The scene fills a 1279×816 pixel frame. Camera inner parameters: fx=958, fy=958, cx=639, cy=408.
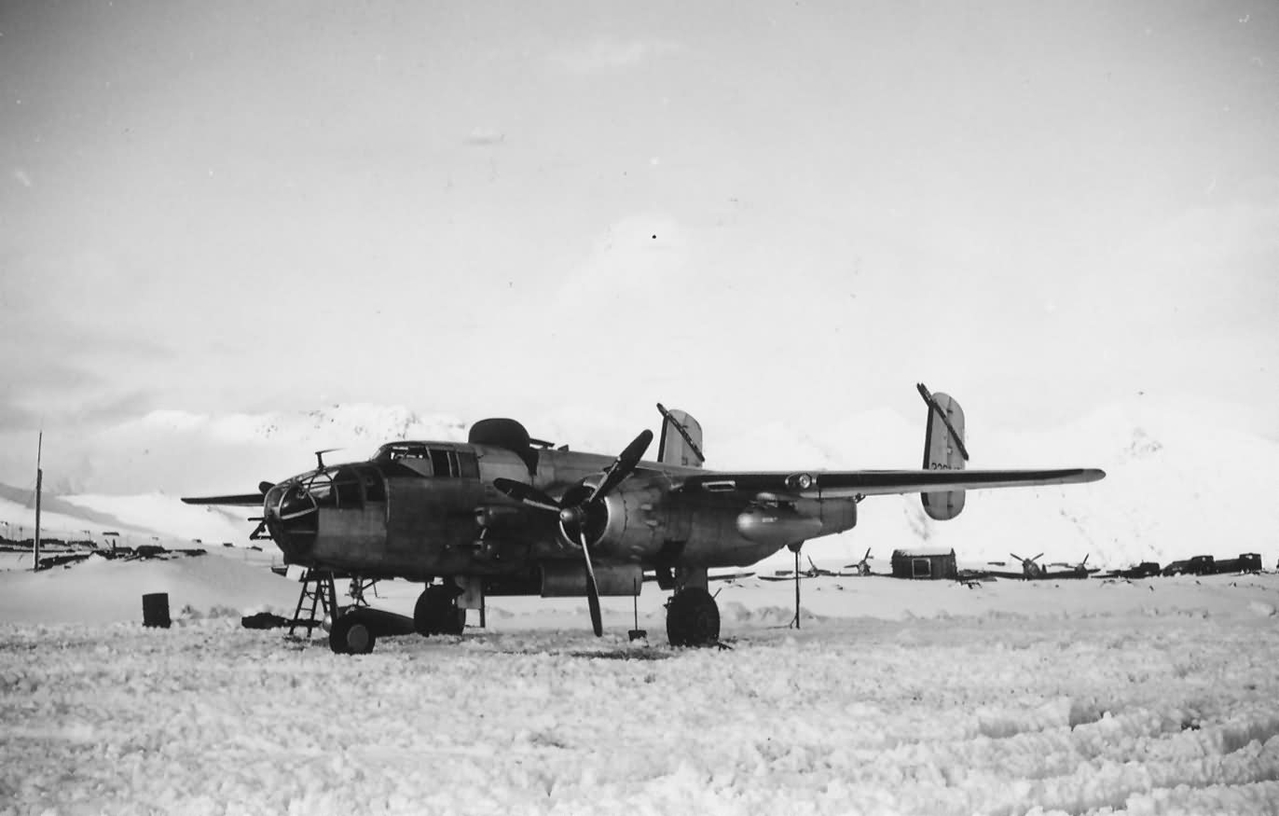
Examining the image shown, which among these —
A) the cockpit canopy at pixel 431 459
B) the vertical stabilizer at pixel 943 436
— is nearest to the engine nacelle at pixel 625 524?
the cockpit canopy at pixel 431 459

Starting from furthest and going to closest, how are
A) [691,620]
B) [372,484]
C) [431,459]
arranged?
[691,620] → [431,459] → [372,484]

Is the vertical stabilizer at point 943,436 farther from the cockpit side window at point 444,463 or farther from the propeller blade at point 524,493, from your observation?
the cockpit side window at point 444,463

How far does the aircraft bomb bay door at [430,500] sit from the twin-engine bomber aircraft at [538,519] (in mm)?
21

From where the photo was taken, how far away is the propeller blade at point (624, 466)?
15.3 m

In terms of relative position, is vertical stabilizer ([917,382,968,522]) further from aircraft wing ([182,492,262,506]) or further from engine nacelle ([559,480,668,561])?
aircraft wing ([182,492,262,506])

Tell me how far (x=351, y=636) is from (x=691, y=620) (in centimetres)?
567

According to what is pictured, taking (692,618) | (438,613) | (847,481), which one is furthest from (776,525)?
(438,613)

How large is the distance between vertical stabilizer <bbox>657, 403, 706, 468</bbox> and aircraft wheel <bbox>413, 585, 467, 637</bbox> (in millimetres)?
8694

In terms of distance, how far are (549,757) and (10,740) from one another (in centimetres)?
433

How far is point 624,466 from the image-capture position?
1554 centimetres

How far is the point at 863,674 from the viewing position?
1170cm

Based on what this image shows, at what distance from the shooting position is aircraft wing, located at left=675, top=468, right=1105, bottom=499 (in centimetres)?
1631

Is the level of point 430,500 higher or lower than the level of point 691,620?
higher

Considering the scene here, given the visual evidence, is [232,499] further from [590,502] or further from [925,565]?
[925,565]
